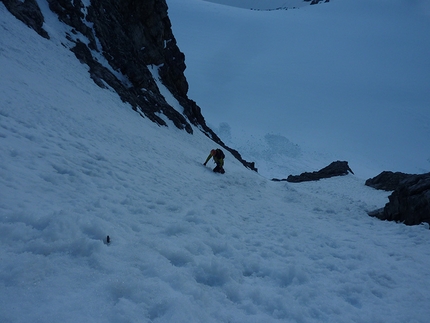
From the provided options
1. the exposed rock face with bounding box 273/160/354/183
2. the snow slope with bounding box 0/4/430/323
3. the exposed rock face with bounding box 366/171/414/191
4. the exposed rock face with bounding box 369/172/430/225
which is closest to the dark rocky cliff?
the snow slope with bounding box 0/4/430/323

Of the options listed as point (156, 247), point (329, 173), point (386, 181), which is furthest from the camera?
point (329, 173)

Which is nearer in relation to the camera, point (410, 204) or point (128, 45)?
point (410, 204)

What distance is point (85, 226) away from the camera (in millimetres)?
4559

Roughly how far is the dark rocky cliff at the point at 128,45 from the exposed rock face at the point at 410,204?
18.1 metres

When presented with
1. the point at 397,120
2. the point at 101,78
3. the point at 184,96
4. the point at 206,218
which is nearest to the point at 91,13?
the point at 101,78

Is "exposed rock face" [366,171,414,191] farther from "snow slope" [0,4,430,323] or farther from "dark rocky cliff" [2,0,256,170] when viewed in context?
"dark rocky cliff" [2,0,256,170]

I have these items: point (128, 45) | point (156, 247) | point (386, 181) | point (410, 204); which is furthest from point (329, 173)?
point (156, 247)

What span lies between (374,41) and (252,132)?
84.9 metres

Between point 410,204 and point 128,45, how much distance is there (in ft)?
101

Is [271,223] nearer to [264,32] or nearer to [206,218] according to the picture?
[206,218]

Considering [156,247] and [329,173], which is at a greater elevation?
[329,173]

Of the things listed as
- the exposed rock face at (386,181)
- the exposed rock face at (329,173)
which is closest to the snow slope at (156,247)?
the exposed rock face at (386,181)

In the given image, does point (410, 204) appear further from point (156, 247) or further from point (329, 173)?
point (329, 173)

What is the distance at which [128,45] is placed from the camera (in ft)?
97.8
